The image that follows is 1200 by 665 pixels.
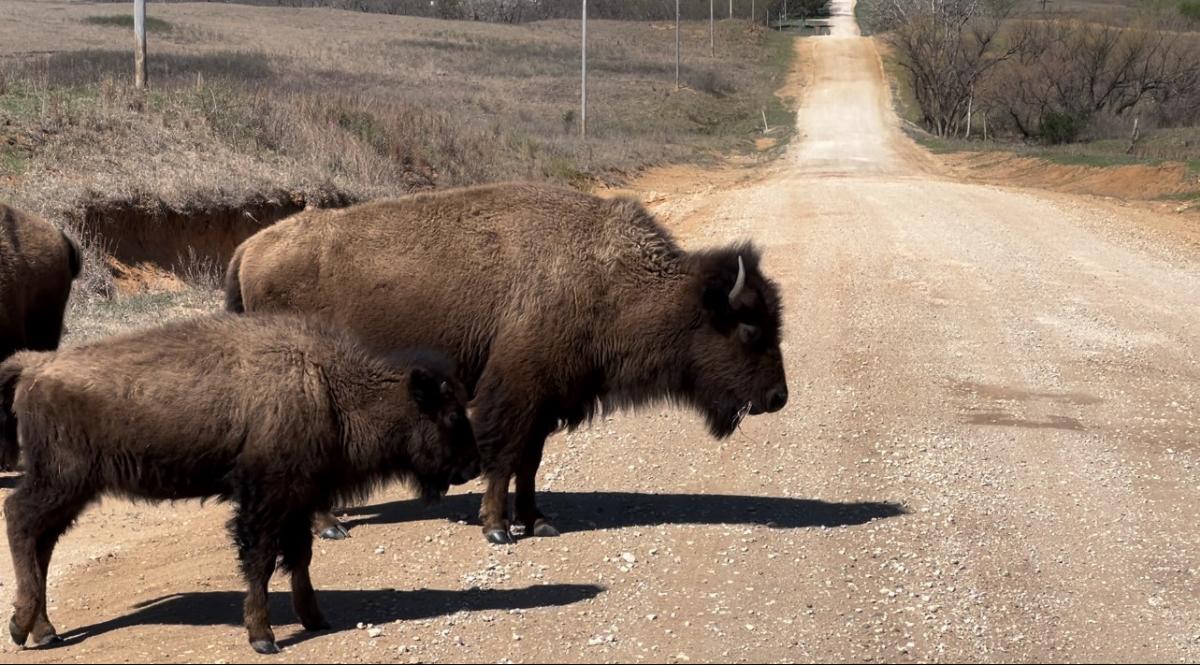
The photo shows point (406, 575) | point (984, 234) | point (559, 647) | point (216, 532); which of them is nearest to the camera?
point (559, 647)

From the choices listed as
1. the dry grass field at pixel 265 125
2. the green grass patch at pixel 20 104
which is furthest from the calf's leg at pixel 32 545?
the green grass patch at pixel 20 104

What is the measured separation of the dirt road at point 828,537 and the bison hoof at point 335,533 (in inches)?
5.4

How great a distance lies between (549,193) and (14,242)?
4.65 m

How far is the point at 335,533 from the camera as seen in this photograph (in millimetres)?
8523

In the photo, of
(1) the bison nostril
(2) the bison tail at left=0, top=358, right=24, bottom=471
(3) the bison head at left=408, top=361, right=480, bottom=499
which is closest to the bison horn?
(1) the bison nostril

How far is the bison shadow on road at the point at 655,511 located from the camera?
28.0 feet

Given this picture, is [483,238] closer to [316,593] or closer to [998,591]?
[316,593]

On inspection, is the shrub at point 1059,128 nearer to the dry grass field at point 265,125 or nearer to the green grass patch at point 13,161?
the dry grass field at point 265,125

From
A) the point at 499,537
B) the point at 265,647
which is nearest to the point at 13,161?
the point at 499,537

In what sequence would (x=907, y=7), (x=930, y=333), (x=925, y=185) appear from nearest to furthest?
(x=930, y=333), (x=925, y=185), (x=907, y=7)

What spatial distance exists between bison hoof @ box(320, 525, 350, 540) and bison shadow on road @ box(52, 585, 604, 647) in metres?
1.11

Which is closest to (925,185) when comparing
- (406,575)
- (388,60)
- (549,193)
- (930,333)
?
(930,333)

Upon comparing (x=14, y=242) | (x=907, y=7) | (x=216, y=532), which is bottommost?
(x=216, y=532)

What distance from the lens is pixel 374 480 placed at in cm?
700
